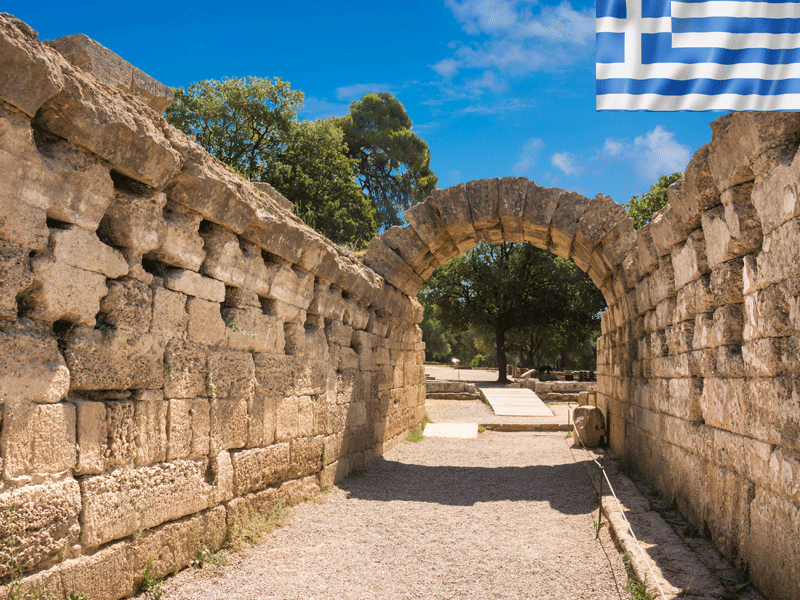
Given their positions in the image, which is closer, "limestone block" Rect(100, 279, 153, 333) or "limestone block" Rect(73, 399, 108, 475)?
"limestone block" Rect(73, 399, 108, 475)

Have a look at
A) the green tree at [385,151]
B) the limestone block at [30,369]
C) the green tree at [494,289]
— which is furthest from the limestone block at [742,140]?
the green tree at [385,151]

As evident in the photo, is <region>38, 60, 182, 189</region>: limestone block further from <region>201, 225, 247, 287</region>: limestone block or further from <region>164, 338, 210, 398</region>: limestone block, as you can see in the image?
<region>164, 338, 210, 398</region>: limestone block

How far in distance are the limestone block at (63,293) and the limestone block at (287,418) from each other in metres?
2.32

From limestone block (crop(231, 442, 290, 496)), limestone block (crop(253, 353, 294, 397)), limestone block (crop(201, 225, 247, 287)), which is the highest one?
limestone block (crop(201, 225, 247, 287))

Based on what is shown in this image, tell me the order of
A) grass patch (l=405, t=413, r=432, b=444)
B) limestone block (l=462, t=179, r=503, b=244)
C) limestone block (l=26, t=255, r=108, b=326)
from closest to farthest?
1. limestone block (l=26, t=255, r=108, b=326)
2. limestone block (l=462, t=179, r=503, b=244)
3. grass patch (l=405, t=413, r=432, b=444)

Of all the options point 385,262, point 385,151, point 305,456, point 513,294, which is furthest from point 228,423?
point 385,151

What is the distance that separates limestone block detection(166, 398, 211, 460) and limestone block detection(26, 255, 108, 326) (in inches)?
35.9

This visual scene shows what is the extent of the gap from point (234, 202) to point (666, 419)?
4.54 metres

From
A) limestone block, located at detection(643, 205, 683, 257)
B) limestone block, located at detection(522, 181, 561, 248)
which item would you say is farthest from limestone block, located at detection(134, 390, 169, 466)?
limestone block, located at detection(522, 181, 561, 248)

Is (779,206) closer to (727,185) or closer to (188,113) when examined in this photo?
(727,185)

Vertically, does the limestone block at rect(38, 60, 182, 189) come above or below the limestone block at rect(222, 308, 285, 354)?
above

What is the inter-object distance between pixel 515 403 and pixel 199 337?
1292cm

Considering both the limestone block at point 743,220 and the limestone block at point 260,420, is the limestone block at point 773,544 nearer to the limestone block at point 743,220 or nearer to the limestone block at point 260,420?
the limestone block at point 743,220

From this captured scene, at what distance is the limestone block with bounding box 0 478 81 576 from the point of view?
2.51m
